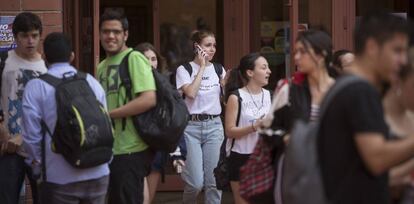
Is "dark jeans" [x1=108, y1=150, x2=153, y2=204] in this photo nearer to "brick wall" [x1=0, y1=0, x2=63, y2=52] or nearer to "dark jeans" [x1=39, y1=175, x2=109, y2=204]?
"dark jeans" [x1=39, y1=175, x2=109, y2=204]

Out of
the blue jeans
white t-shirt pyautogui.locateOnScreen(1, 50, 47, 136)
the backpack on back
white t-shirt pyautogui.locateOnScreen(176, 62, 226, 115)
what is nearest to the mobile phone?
white t-shirt pyautogui.locateOnScreen(176, 62, 226, 115)

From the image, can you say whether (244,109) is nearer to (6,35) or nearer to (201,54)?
(201,54)

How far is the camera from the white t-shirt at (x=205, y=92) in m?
9.15

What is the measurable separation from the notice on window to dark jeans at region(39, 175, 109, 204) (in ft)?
8.63

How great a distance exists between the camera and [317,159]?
448cm

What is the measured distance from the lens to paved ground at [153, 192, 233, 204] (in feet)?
34.6

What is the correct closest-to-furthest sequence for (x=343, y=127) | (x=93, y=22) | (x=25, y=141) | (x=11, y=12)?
(x=343, y=127) < (x=25, y=141) < (x=11, y=12) < (x=93, y=22)

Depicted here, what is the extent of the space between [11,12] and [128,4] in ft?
8.05

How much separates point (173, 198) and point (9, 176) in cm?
361

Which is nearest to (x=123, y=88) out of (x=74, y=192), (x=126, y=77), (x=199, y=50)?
(x=126, y=77)

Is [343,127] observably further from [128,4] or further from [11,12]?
[128,4]

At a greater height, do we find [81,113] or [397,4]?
[397,4]

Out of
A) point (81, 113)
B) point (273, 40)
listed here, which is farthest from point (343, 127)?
point (273, 40)

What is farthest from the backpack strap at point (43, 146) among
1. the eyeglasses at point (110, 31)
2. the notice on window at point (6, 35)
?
the notice on window at point (6, 35)
